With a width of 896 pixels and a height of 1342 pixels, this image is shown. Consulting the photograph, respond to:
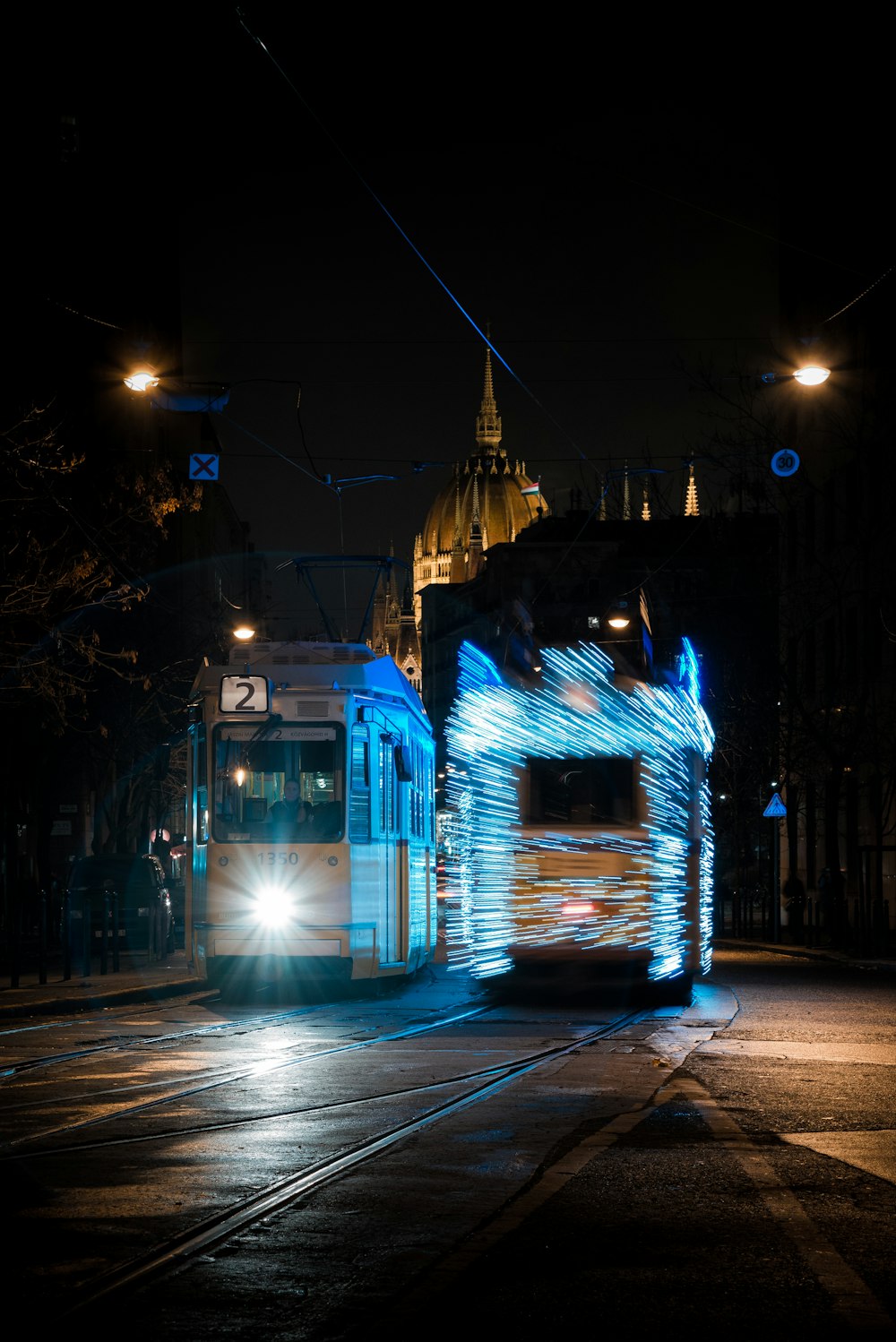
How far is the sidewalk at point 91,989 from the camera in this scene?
811 inches

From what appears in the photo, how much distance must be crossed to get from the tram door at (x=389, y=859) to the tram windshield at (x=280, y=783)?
829 millimetres

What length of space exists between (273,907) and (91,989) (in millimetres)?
3304

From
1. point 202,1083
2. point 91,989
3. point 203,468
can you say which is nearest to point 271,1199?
point 202,1083

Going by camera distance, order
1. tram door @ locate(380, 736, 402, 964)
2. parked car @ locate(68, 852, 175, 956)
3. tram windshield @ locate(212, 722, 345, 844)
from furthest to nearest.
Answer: parked car @ locate(68, 852, 175, 956) → tram door @ locate(380, 736, 402, 964) → tram windshield @ locate(212, 722, 345, 844)

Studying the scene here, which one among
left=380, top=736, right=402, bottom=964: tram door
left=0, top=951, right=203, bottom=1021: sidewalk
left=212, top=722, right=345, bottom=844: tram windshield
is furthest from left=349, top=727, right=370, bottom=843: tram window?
left=0, top=951, right=203, bottom=1021: sidewalk

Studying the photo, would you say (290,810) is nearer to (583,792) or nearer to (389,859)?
(389,859)

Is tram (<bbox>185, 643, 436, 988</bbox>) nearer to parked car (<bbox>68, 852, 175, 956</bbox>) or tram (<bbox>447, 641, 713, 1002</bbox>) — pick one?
tram (<bbox>447, 641, 713, 1002</bbox>)

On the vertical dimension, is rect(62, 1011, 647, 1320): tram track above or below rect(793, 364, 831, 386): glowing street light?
below

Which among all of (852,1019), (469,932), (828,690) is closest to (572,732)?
(469,932)

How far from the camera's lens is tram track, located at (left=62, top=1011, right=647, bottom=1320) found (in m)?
6.86

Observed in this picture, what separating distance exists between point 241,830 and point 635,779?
4.26 meters

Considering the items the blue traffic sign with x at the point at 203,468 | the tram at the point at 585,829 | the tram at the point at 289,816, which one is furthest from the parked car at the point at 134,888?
the tram at the point at 289,816

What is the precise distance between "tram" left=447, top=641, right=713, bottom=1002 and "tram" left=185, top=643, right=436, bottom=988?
1264 millimetres

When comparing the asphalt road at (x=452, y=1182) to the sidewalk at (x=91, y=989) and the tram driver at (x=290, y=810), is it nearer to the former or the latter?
the sidewalk at (x=91, y=989)
